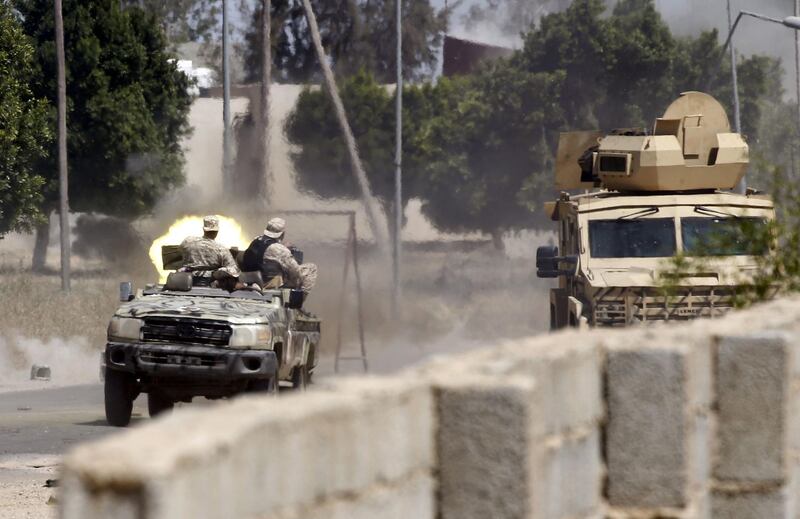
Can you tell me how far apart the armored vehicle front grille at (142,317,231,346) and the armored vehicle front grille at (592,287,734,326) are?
334 centimetres

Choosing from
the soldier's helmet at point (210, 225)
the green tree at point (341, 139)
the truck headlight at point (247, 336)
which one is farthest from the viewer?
the green tree at point (341, 139)

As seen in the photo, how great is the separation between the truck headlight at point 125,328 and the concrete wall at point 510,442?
10.4 m

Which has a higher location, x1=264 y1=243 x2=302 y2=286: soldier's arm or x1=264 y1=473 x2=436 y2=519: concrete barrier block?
x1=264 y1=243 x2=302 y2=286: soldier's arm

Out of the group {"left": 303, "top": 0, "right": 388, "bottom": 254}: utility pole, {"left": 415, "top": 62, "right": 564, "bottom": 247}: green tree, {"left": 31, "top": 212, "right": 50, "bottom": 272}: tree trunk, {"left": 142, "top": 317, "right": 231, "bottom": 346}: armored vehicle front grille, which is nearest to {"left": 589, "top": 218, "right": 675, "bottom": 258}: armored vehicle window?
{"left": 142, "top": 317, "right": 231, "bottom": 346}: armored vehicle front grille

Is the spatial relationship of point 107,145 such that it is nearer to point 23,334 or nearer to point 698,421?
point 23,334

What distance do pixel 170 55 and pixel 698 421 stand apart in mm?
40206

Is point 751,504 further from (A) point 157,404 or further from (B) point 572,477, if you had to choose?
(A) point 157,404

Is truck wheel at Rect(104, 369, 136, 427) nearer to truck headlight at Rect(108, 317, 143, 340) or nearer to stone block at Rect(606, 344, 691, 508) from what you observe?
truck headlight at Rect(108, 317, 143, 340)

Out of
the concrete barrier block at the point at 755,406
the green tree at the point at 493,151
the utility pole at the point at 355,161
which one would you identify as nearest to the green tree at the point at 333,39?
the utility pole at the point at 355,161

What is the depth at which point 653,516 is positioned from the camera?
5.41 meters

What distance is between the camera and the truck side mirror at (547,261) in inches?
689

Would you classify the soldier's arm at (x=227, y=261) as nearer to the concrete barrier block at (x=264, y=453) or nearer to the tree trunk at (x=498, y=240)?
the concrete barrier block at (x=264, y=453)

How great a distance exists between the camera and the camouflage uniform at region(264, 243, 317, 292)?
1836 centimetres

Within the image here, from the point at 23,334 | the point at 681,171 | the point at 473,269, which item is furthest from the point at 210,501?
the point at 473,269
